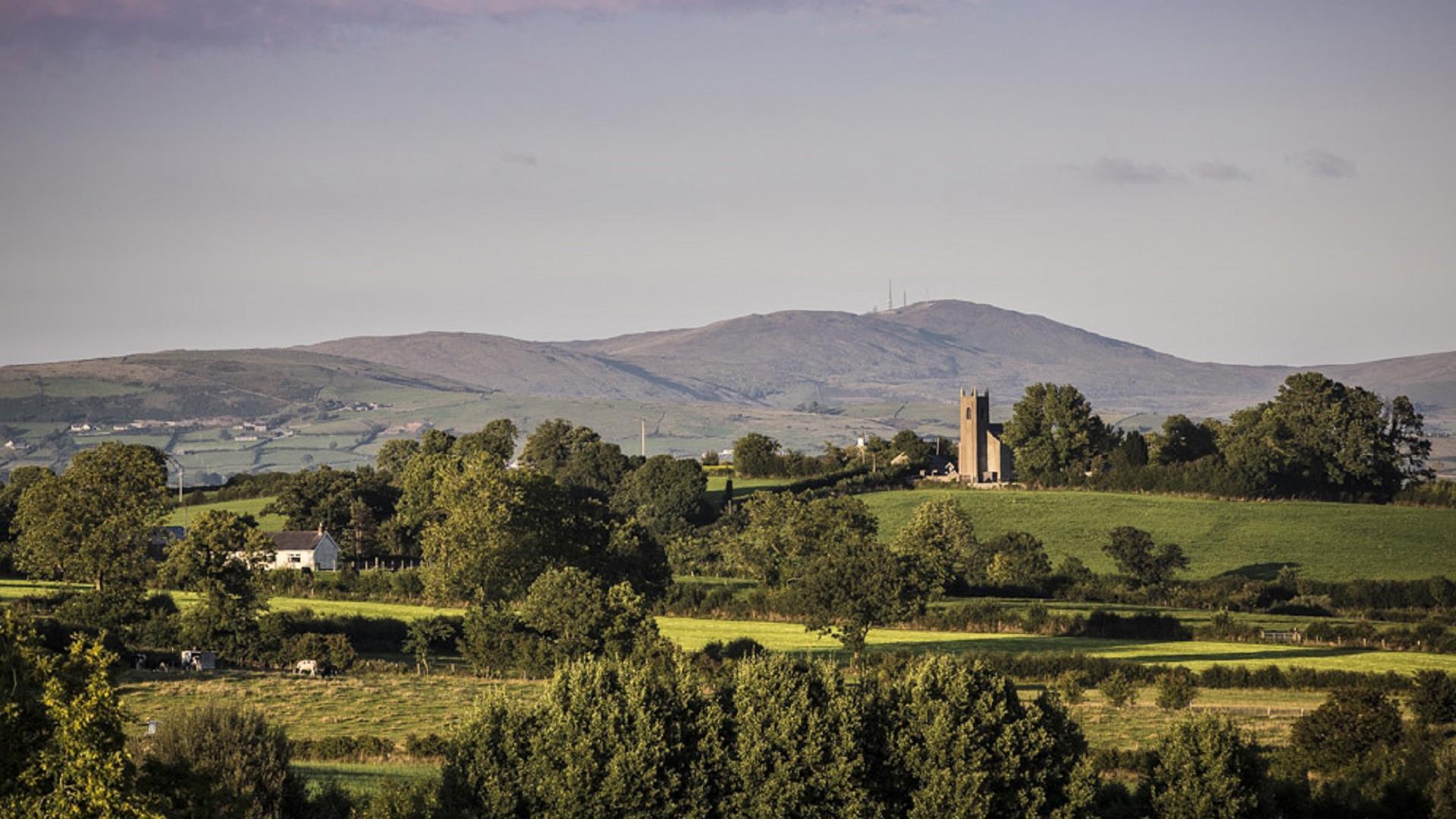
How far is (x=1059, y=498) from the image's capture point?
123 metres

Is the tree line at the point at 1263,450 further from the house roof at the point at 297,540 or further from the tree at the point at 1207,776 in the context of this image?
the tree at the point at 1207,776

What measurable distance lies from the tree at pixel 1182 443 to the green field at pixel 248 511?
71.5 metres

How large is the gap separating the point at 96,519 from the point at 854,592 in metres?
38.5

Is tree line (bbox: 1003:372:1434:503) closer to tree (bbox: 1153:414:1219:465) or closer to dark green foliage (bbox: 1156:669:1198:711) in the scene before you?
tree (bbox: 1153:414:1219:465)

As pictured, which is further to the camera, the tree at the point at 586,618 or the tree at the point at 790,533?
the tree at the point at 790,533

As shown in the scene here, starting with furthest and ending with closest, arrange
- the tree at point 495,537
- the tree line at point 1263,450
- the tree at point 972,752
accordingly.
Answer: the tree line at point 1263,450
the tree at point 495,537
the tree at point 972,752

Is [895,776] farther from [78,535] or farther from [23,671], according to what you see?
[78,535]

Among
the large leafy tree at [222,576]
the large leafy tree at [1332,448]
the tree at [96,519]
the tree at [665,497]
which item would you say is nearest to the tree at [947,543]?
the tree at [665,497]

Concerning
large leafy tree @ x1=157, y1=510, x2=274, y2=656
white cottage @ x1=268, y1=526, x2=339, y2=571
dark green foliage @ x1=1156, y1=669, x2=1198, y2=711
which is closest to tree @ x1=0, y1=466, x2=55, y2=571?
white cottage @ x1=268, y1=526, x2=339, y2=571

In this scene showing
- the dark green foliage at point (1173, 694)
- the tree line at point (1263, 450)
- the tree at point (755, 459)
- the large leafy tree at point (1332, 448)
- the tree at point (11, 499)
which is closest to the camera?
the dark green foliage at point (1173, 694)

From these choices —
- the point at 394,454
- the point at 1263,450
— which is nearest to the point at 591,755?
the point at 1263,450

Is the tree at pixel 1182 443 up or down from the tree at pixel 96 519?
up

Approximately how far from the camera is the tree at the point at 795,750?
3481 cm

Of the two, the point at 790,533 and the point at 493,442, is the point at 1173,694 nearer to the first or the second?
the point at 790,533
